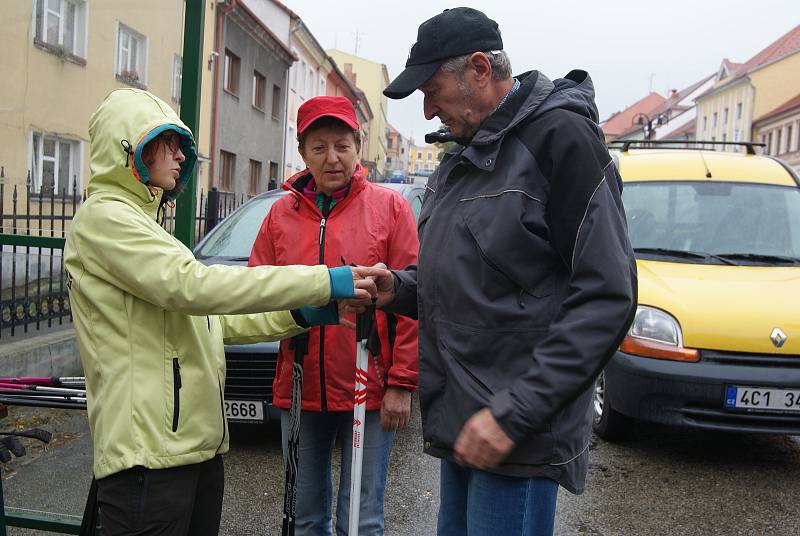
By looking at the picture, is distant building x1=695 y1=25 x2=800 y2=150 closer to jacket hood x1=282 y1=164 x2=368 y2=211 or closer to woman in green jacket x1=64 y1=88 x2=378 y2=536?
jacket hood x1=282 y1=164 x2=368 y2=211

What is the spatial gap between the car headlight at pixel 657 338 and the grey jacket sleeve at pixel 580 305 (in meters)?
3.05

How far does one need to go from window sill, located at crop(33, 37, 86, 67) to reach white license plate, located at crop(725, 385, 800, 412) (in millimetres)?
4047

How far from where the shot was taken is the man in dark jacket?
1700 millimetres

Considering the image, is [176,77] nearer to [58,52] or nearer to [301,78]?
[58,52]

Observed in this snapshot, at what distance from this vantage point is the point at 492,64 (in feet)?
6.46

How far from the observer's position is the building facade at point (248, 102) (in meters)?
21.5

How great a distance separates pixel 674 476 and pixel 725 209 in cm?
212

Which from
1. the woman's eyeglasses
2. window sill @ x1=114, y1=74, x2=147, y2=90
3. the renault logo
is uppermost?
window sill @ x1=114, y1=74, x2=147, y2=90

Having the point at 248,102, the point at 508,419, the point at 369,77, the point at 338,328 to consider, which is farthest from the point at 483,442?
the point at 369,77

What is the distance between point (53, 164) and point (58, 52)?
573 millimetres

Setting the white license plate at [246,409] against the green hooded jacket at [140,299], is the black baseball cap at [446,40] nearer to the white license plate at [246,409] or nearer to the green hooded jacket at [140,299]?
the green hooded jacket at [140,299]

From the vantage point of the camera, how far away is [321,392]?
279 cm

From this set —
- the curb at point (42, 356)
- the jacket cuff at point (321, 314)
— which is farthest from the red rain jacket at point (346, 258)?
the curb at point (42, 356)

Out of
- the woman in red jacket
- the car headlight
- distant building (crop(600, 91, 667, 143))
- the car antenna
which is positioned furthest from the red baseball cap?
distant building (crop(600, 91, 667, 143))
